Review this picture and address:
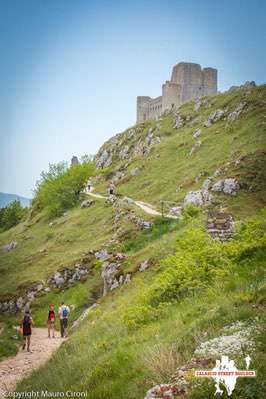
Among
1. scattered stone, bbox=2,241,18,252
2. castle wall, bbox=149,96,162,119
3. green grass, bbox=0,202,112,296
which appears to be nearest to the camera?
green grass, bbox=0,202,112,296

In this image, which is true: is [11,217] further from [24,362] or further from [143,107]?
[24,362]

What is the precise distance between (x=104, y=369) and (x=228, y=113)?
74.5m

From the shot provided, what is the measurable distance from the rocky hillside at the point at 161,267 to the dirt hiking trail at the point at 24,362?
128 cm

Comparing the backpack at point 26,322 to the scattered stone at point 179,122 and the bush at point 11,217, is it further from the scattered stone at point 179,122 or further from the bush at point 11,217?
the scattered stone at point 179,122

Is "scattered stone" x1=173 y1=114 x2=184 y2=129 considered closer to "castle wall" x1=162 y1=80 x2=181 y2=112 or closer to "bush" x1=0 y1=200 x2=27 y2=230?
"castle wall" x1=162 y1=80 x2=181 y2=112

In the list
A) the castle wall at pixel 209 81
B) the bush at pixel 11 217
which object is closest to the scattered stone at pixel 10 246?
the bush at pixel 11 217

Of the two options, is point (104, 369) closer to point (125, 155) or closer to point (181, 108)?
point (125, 155)

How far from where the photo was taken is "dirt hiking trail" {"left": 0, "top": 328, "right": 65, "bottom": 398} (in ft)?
53.4

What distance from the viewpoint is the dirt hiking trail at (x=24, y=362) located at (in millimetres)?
16288

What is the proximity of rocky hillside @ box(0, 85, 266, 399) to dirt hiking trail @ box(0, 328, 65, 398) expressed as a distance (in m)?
1.28

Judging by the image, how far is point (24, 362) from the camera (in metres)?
19.5

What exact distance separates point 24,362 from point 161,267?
9283 mm

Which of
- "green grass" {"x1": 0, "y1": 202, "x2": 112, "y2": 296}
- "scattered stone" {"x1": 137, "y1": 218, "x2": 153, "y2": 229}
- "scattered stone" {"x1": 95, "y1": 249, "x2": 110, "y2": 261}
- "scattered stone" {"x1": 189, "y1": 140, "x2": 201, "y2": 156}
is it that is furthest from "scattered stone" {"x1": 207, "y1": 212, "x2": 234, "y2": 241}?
"scattered stone" {"x1": 189, "y1": 140, "x2": 201, "y2": 156}

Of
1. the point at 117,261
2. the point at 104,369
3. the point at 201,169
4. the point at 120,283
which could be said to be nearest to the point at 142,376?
Result: the point at 104,369
